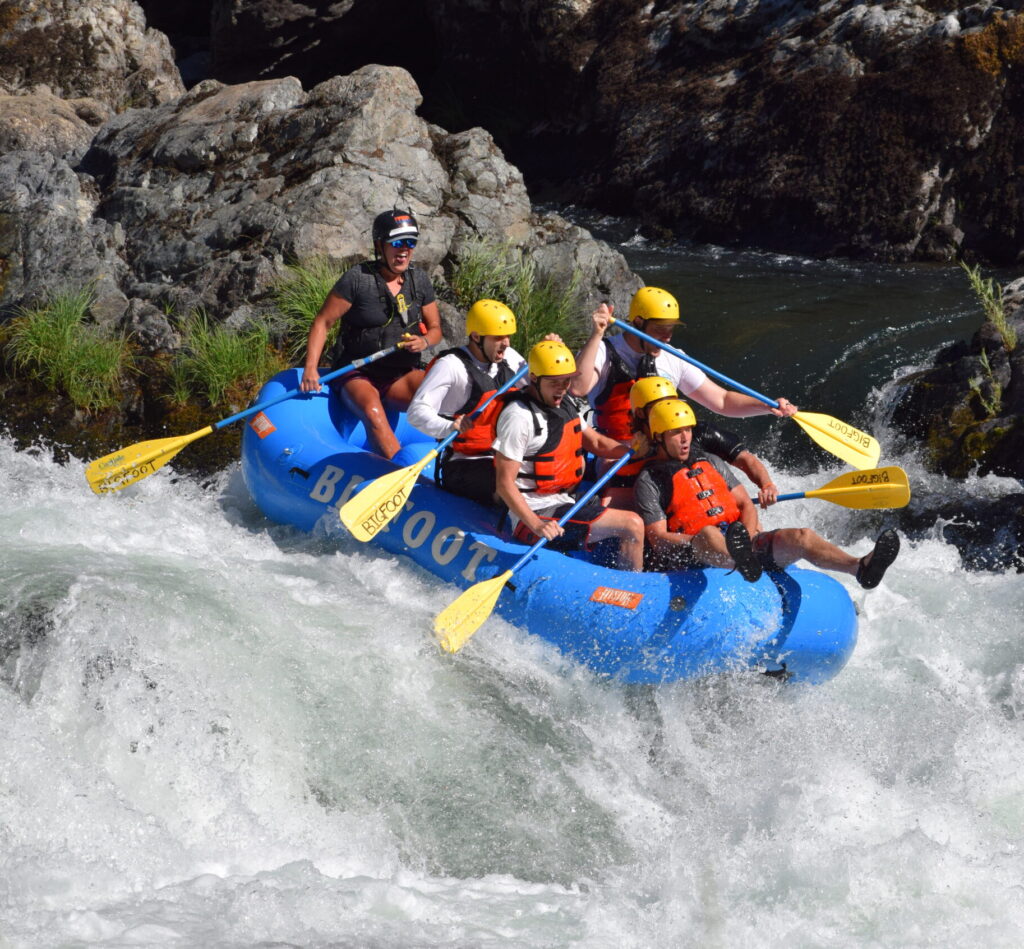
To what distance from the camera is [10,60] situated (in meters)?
14.1

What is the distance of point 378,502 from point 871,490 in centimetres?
241

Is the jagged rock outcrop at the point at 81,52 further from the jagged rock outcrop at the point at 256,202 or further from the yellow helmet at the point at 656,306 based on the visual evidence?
the yellow helmet at the point at 656,306

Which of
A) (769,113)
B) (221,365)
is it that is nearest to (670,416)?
(221,365)

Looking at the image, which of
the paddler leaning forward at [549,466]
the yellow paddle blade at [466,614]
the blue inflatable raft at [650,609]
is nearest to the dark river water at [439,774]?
the blue inflatable raft at [650,609]

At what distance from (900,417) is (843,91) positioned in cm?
511

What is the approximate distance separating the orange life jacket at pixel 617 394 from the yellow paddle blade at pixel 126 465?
230cm

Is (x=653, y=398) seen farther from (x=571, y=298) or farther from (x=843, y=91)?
(x=843, y=91)

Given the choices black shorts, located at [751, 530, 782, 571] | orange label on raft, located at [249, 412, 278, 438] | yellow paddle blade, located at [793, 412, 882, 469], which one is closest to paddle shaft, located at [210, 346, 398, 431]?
orange label on raft, located at [249, 412, 278, 438]

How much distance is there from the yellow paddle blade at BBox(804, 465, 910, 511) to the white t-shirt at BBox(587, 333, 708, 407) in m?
0.99

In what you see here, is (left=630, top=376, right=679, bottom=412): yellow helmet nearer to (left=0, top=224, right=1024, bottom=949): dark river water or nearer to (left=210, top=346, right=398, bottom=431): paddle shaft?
(left=0, top=224, right=1024, bottom=949): dark river water

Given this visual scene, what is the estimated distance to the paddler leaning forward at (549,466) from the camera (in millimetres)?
5578

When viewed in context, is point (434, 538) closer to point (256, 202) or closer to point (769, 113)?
point (256, 202)

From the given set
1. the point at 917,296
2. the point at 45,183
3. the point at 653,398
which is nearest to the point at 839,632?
the point at 653,398

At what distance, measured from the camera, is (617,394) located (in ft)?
20.9
